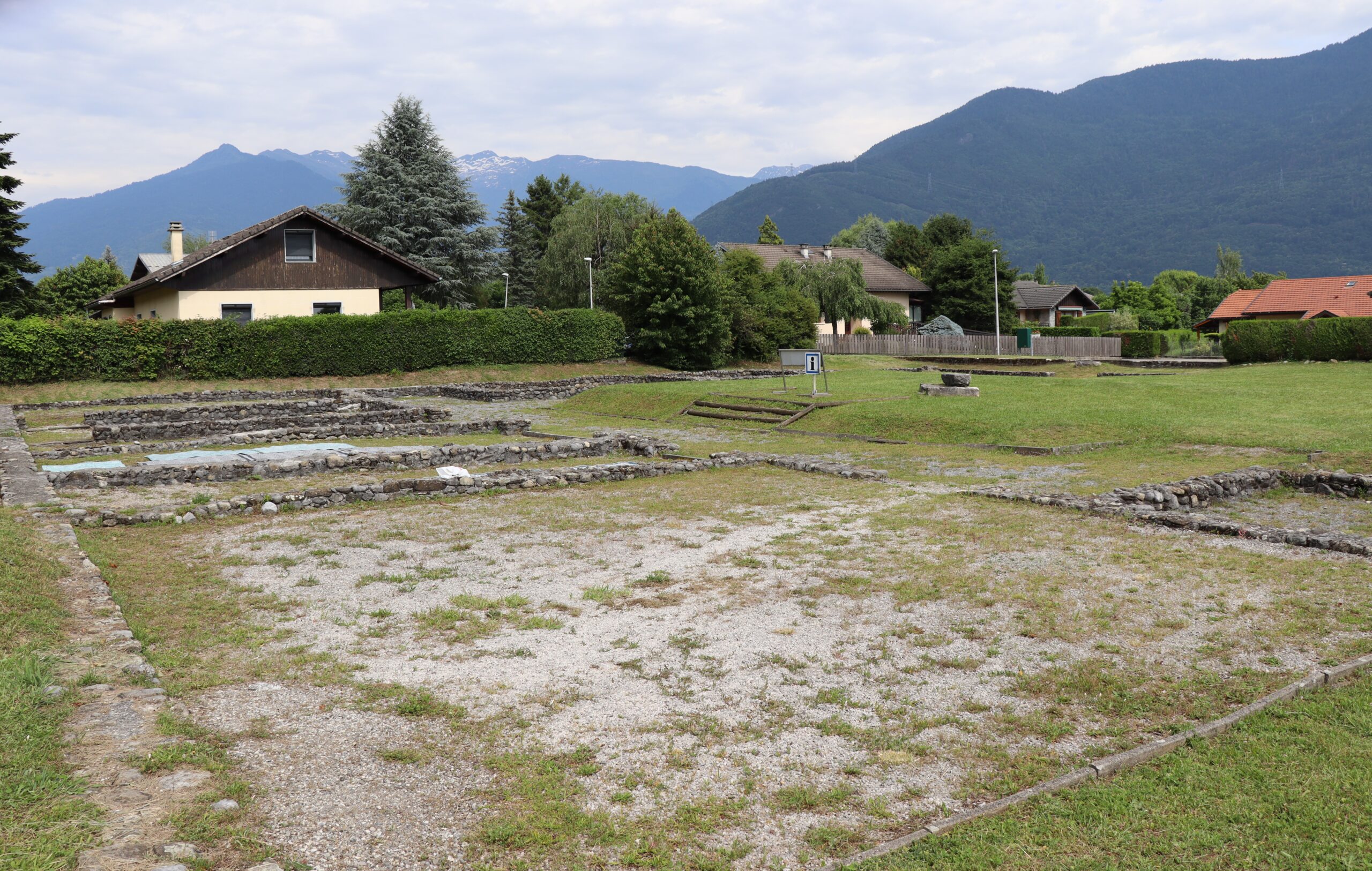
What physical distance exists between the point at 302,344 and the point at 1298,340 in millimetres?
45336

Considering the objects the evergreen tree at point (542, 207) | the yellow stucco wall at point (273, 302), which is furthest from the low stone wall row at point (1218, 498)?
the evergreen tree at point (542, 207)

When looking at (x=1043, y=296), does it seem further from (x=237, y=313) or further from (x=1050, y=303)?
(x=237, y=313)

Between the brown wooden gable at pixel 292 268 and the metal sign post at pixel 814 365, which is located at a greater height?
the brown wooden gable at pixel 292 268

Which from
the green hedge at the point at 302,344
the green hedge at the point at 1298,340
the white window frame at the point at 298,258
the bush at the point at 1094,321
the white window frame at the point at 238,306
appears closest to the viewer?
the green hedge at the point at 302,344

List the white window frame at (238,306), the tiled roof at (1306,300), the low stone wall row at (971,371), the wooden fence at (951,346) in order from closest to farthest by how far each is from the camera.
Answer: the low stone wall row at (971,371), the white window frame at (238,306), the wooden fence at (951,346), the tiled roof at (1306,300)

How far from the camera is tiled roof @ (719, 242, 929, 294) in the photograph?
72.1 m

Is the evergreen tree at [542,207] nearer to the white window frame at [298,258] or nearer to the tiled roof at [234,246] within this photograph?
the tiled roof at [234,246]

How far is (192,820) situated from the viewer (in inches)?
169

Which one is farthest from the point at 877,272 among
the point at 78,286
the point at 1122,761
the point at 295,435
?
the point at 1122,761

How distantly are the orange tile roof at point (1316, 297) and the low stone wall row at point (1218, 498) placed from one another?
58883 mm

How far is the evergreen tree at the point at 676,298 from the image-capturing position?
48.0 m

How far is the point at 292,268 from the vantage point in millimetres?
42438

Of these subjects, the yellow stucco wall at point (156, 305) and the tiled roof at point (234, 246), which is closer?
the tiled roof at point (234, 246)

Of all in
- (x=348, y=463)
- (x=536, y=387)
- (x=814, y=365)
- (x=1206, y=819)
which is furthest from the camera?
(x=536, y=387)
